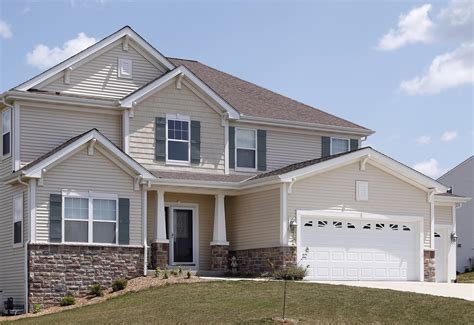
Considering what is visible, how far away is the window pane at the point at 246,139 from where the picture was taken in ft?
110

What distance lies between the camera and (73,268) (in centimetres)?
2781

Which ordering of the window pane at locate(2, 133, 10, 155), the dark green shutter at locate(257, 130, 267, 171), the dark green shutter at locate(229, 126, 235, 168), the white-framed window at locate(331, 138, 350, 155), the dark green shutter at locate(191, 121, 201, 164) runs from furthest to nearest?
the white-framed window at locate(331, 138, 350, 155)
the dark green shutter at locate(257, 130, 267, 171)
the dark green shutter at locate(229, 126, 235, 168)
the dark green shutter at locate(191, 121, 201, 164)
the window pane at locate(2, 133, 10, 155)

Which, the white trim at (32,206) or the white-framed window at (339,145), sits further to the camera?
the white-framed window at (339,145)

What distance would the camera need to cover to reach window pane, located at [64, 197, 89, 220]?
2809 cm

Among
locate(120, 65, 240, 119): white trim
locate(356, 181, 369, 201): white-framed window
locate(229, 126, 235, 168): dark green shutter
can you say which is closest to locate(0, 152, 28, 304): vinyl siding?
locate(120, 65, 240, 119): white trim

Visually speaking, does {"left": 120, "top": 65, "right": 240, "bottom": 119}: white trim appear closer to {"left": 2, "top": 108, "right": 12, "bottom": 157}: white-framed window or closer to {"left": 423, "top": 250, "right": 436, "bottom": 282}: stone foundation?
{"left": 2, "top": 108, "right": 12, "bottom": 157}: white-framed window

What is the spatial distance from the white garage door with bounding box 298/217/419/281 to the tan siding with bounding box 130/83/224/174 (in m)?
4.44

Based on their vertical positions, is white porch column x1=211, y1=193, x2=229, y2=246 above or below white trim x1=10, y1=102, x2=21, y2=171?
below

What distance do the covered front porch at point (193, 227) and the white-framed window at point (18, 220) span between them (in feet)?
14.7

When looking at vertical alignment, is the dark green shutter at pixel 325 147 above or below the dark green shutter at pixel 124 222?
above

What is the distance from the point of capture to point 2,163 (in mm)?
30734

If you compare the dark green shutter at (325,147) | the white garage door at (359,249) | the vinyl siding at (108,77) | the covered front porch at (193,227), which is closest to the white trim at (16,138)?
the vinyl siding at (108,77)

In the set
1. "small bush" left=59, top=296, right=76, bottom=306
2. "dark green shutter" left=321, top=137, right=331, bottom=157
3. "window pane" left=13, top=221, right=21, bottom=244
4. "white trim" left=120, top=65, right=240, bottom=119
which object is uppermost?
"white trim" left=120, top=65, right=240, bottom=119

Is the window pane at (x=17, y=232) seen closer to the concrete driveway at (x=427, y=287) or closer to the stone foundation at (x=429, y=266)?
the concrete driveway at (x=427, y=287)
